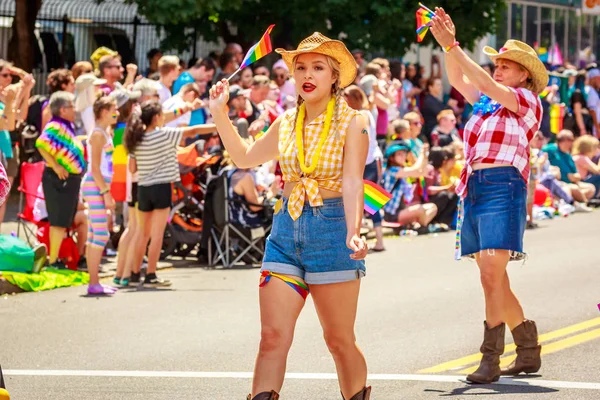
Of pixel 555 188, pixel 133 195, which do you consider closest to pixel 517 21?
pixel 555 188

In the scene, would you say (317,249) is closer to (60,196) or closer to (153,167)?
(153,167)

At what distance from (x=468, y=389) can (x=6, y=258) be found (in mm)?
5593

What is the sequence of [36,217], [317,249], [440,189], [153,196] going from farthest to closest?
[440,189] → [36,217] → [153,196] → [317,249]

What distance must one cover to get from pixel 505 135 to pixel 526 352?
4.43 ft

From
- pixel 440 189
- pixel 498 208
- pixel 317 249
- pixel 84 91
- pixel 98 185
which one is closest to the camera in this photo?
pixel 317 249

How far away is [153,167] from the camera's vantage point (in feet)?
40.5

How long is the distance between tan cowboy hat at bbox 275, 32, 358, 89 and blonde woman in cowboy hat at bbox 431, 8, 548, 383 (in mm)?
1469

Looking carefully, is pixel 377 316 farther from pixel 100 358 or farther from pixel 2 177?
pixel 2 177

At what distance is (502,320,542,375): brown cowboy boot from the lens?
8203mm

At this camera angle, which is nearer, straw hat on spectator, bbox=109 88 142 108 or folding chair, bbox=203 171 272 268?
straw hat on spectator, bbox=109 88 142 108

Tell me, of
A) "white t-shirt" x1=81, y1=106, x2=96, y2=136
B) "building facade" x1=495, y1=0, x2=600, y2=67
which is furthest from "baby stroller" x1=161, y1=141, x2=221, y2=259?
"building facade" x1=495, y1=0, x2=600, y2=67

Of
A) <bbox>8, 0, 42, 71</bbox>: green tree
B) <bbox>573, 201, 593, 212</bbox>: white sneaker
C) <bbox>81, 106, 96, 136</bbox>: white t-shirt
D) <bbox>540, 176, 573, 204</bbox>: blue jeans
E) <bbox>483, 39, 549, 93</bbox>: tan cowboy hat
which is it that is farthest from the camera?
<bbox>8, 0, 42, 71</bbox>: green tree

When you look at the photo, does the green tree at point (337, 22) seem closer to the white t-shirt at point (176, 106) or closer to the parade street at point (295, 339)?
the white t-shirt at point (176, 106)

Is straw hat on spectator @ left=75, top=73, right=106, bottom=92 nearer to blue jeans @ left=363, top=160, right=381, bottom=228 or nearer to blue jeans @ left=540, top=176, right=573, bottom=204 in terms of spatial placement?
blue jeans @ left=363, top=160, right=381, bottom=228
